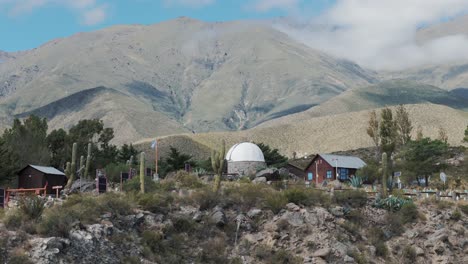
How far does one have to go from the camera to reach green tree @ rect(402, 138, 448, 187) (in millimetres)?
67625

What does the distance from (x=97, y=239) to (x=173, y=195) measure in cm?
958

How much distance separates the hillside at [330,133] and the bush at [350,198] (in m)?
98.9

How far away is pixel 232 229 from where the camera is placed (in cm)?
4094

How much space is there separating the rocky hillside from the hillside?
330ft

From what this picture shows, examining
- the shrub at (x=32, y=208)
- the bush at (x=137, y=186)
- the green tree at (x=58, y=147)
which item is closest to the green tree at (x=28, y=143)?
the green tree at (x=58, y=147)

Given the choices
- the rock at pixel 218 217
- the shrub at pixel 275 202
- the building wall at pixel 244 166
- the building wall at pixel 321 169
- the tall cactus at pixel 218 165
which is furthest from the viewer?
the building wall at pixel 321 169

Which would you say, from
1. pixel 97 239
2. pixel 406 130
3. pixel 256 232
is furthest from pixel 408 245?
pixel 406 130

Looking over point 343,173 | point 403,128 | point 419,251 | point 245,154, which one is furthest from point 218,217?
point 403,128

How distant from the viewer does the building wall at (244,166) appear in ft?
202

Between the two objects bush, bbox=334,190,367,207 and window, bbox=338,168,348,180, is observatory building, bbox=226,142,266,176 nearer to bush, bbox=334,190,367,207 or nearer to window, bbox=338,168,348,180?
window, bbox=338,168,348,180

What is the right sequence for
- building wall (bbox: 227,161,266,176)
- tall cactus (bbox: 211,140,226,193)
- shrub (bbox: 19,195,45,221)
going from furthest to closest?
building wall (bbox: 227,161,266,176) → tall cactus (bbox: 211,140,226,193) → shrub (bbox: 19,195,45,221)

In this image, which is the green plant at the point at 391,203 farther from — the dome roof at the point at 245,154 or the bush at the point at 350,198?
the dome roof at the point at 245,154

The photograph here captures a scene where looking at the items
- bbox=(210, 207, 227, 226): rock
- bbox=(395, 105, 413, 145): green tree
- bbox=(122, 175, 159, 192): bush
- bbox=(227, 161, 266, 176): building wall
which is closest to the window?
bbox=(227, 161, 266, 176): building wall

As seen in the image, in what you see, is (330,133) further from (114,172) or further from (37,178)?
(37,178)
